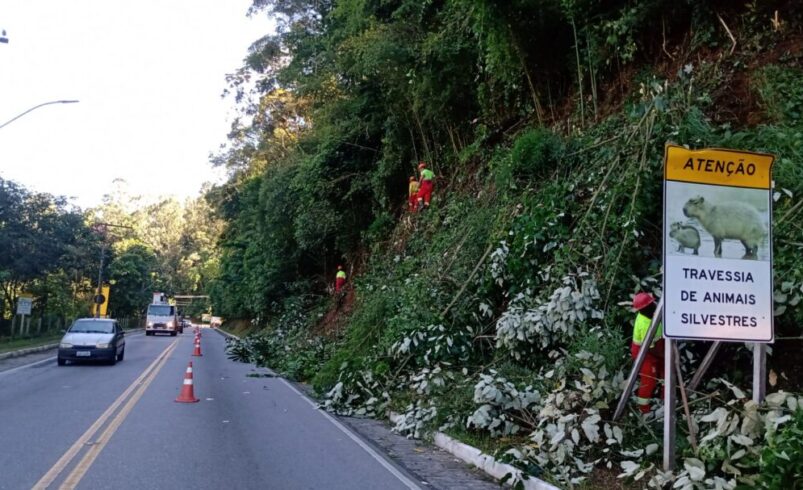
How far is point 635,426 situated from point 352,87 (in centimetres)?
1843

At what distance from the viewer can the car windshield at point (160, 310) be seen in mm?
50509

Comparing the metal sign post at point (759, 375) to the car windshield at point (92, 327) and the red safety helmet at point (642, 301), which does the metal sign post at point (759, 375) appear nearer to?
the red safety helmet at point (642, 301)

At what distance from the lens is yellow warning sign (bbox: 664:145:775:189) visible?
20.8 feet

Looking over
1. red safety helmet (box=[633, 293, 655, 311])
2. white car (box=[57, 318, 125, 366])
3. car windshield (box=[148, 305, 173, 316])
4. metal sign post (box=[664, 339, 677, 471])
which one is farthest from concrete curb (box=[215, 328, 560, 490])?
car windshield (box=[148, 305, 173, 316])

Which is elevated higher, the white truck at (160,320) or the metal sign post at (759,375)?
the metal sign post at (759,375)

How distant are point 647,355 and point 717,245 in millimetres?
2084

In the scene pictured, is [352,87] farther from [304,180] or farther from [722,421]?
[722,421]

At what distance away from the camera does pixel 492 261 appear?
467 inches

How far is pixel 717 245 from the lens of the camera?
6.28 m

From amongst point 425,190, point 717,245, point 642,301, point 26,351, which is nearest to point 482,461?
point 642,301

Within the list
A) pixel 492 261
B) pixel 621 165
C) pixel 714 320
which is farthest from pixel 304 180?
pixel 714 320

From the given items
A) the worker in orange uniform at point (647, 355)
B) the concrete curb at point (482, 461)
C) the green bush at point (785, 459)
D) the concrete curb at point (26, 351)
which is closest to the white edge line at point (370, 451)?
the concrete curb at point (482, 461)

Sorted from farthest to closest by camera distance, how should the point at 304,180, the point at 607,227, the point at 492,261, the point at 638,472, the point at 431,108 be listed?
the point at 304,180 < the point at 431,108 < the point at 492,261 < the point at 607,227 < the point at 638,472

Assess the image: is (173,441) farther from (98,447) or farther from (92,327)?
(92,327)
